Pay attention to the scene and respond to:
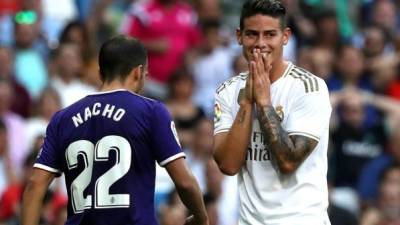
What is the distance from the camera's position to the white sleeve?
311 inches

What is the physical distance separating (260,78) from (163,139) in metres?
0.69

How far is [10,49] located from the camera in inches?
563

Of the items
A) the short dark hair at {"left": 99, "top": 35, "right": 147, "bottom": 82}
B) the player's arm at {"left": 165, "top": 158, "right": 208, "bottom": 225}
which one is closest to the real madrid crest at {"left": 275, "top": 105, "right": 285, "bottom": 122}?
the player's arm at {"left": 165, "top": 158, "right": 208, "bottom": 225}

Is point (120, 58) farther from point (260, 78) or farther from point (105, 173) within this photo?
point (260, 78)

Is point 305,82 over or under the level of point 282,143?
over

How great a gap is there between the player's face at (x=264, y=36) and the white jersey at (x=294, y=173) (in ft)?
0.74

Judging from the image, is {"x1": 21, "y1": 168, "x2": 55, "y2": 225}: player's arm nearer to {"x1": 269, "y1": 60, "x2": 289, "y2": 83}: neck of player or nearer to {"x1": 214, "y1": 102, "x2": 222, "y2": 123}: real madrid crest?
{"x1": 214, "y1": 102, "x2": 222, "y2": 123}: real madrid crest

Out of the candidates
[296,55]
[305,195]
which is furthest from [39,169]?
Result: [296,55]

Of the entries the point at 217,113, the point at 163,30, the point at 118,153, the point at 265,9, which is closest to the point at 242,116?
the point at 217,113

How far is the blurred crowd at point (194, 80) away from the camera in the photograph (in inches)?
516

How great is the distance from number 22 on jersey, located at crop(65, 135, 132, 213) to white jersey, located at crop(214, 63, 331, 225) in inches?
30.3

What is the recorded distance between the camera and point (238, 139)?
7.93 metres

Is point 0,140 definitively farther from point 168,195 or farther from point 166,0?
point 166,0

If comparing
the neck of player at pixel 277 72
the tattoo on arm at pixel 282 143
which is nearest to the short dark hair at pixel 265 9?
the neck of player at pixel 277 72
